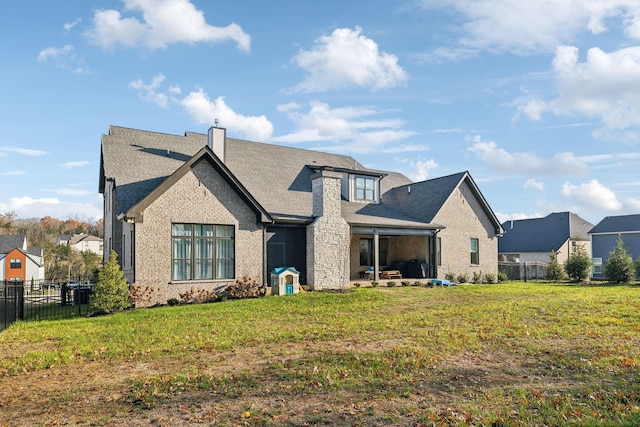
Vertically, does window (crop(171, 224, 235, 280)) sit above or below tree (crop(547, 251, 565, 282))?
above

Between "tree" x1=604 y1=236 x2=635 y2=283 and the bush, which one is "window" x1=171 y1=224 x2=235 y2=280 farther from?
"tree" x1=604 y1=236 x2=635 y2=283

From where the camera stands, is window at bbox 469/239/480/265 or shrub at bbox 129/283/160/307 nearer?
shrub at bbox 129/283/160/307

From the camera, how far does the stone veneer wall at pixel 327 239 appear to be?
2183 centimetres

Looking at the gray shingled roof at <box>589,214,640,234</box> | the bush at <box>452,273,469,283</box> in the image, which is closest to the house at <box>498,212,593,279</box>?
the gray shingled roof at <box>589,214,640,234</box>

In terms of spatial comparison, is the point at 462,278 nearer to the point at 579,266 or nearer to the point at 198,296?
the point at 579,266

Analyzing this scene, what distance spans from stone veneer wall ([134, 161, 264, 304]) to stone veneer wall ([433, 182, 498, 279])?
12.0 metres

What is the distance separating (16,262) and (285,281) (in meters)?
55.5

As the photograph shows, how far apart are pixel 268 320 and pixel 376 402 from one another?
769 centimetres

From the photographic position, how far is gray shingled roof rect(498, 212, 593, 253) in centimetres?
4897

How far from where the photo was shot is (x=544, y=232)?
50.8 meters

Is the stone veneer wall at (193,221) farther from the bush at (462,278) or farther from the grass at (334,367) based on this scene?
the bush at (462,278)

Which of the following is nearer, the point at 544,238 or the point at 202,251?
the point at 202,251

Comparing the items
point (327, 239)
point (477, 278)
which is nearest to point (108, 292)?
point (327, 239)

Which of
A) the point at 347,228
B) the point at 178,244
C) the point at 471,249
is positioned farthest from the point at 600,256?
the point at 178,244
